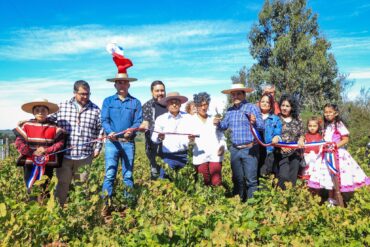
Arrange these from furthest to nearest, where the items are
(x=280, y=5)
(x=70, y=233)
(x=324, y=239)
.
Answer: (x=280, y=5) < (x=70, y=233) < (x=324, y=239)

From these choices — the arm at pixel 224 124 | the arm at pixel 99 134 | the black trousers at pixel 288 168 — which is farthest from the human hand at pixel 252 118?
the arm at pixel 99 134

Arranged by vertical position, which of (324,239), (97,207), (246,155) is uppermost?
(246,155)

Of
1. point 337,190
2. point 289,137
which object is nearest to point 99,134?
point 289,137

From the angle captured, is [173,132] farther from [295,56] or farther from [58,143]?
[295,56]

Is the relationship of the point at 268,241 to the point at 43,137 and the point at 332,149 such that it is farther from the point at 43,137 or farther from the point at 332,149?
the point at 43,137

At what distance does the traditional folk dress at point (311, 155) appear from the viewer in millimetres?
5692

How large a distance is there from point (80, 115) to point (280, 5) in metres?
26.0

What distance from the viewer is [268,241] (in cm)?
320

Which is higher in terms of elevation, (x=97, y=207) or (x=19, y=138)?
(x=19, y=138)

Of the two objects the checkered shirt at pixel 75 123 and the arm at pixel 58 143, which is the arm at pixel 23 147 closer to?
the arm at pixel 58 143

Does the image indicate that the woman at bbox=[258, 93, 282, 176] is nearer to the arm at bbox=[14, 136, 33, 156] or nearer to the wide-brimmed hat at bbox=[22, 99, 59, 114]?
the wide-brimmed hat at bbox=[22, 99, 59, 114]

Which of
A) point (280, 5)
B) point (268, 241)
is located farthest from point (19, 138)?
point (280, 5)

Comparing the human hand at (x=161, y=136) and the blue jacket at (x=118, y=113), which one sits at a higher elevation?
the blue jacket at (x=118, y=113)

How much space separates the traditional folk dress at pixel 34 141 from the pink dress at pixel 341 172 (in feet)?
12.4
